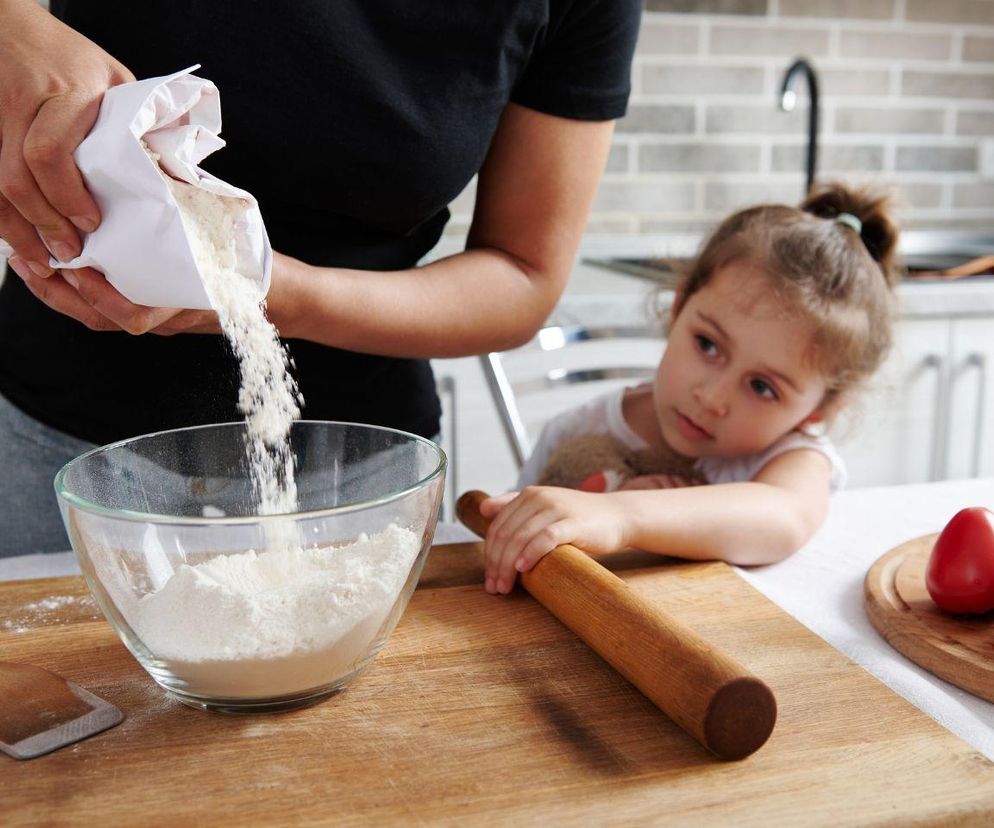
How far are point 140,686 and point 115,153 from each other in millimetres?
331

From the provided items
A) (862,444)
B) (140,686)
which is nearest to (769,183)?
(862,444)

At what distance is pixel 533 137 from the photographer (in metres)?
1.11

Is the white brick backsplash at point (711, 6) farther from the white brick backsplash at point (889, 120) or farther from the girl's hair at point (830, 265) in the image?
the girl's hair at point (830, 265)

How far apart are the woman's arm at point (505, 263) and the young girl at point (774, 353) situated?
0.21 metres

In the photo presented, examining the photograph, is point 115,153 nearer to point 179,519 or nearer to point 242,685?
point 179,519

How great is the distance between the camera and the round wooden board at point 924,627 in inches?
27.8

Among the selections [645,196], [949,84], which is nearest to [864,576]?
[645,196]

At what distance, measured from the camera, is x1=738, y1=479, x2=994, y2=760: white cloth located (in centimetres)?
69

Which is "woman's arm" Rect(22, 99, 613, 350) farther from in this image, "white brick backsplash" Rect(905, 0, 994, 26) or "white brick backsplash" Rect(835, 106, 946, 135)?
"white brick backsplash" Rect(905, 0, 994, 26)

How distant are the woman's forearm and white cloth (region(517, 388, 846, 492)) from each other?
29cm

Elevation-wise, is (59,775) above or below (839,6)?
below

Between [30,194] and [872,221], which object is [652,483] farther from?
[30,194]

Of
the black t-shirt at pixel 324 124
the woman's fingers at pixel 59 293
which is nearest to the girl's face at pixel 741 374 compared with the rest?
the black t-shirt at pixel 324 124

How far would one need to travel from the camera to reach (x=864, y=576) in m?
0.91
